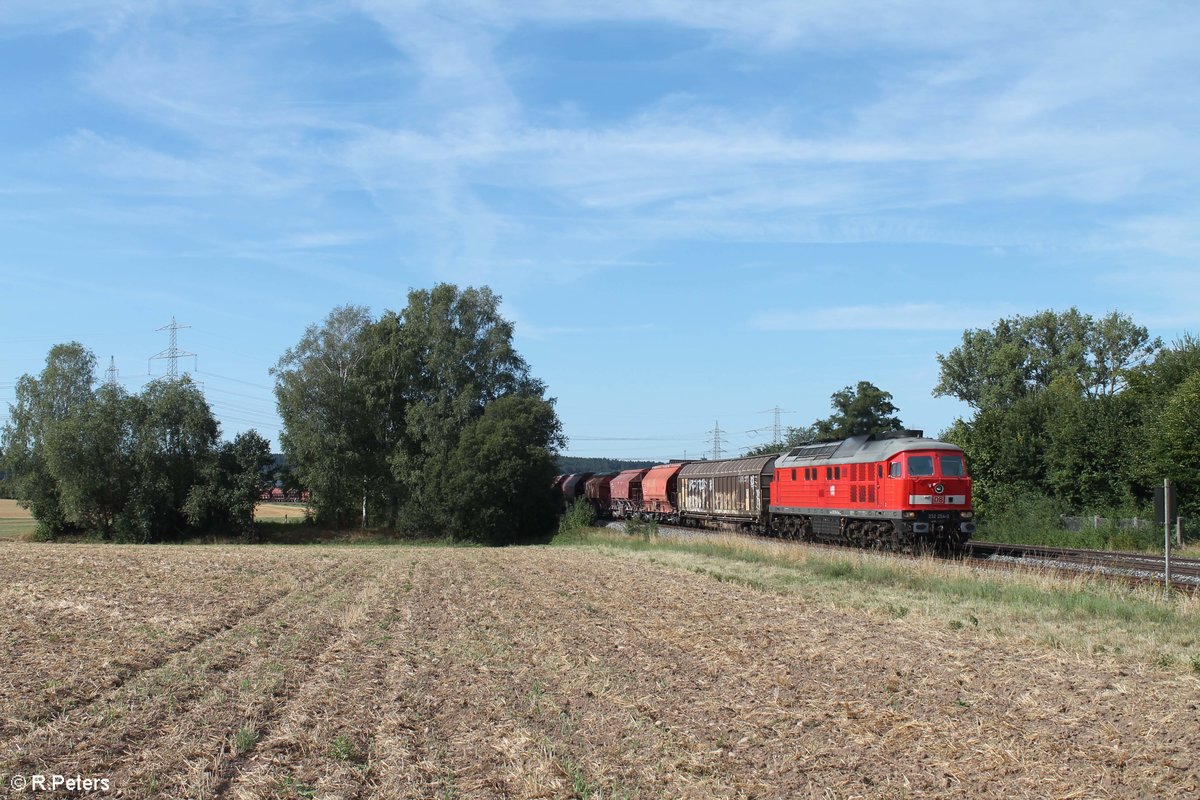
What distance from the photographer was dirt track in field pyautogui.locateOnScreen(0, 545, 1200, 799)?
8.28 m

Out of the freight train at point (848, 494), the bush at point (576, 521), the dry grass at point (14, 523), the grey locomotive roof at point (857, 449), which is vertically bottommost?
the dry grass at point (14, 523)

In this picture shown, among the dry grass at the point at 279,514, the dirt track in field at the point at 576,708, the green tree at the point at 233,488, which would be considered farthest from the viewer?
the dry grass at the point at 279,514

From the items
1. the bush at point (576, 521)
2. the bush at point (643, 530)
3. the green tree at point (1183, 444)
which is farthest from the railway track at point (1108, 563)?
the bush at point (576, 521)

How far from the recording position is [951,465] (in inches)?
1187

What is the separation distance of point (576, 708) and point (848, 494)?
24.4 m

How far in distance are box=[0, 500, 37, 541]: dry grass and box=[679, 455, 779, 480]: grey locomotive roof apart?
138ft

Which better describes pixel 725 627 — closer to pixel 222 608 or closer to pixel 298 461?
pixel 222 608

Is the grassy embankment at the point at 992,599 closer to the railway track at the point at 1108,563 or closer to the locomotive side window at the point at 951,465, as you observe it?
the railway track at the point at 1108,563

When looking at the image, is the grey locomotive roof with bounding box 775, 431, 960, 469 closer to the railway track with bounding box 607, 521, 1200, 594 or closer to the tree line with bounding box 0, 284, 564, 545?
the railway track with bounding box 607, 521, 1200, 594

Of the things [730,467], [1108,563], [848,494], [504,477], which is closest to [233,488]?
[504,477]

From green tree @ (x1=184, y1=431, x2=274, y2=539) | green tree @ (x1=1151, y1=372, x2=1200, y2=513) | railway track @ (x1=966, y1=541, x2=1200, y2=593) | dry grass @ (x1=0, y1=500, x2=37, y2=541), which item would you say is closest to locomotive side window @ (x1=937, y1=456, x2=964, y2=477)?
railway track @ (x1=966, y1=541, x2=1200, y2=593)

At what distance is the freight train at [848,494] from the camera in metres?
29.5

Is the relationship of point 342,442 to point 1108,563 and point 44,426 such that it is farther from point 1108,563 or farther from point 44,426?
point 1108,563

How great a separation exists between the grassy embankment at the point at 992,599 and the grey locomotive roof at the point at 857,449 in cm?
435
